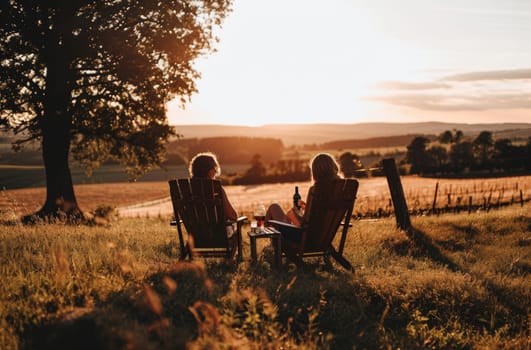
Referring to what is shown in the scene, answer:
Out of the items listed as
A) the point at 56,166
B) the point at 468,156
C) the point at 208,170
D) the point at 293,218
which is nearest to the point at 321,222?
the point at 293,218

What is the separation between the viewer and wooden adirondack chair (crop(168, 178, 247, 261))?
686cm

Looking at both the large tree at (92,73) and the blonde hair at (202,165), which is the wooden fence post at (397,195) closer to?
the blonde hair at (202,165)

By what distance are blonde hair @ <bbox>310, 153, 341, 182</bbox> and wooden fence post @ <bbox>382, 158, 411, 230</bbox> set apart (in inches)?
135

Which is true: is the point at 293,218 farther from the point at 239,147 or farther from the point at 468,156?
the point at 239,147

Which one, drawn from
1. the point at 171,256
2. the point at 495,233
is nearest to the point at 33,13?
the point at 171,256

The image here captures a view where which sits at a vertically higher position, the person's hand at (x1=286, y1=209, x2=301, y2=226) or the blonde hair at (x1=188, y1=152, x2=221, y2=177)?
the blonde hair at (x1=188, y1=152, x2=221, y2=177)

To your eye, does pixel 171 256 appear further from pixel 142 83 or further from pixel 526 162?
pixel 526 162

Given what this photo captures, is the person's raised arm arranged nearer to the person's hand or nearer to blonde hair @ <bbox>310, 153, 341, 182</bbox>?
the person's hand

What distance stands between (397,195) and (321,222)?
11.9ft

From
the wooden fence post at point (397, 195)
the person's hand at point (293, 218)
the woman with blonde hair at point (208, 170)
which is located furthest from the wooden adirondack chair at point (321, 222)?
the wooden fence post at point (397, 195)

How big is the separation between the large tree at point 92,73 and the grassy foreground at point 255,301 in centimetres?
1033

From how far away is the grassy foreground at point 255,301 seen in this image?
13.8ft

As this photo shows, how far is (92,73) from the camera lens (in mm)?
18062

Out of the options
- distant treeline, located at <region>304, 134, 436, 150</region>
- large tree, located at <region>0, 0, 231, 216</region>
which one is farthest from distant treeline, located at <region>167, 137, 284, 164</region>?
large tree, located at <region>0, 0, 231, 216</region>
